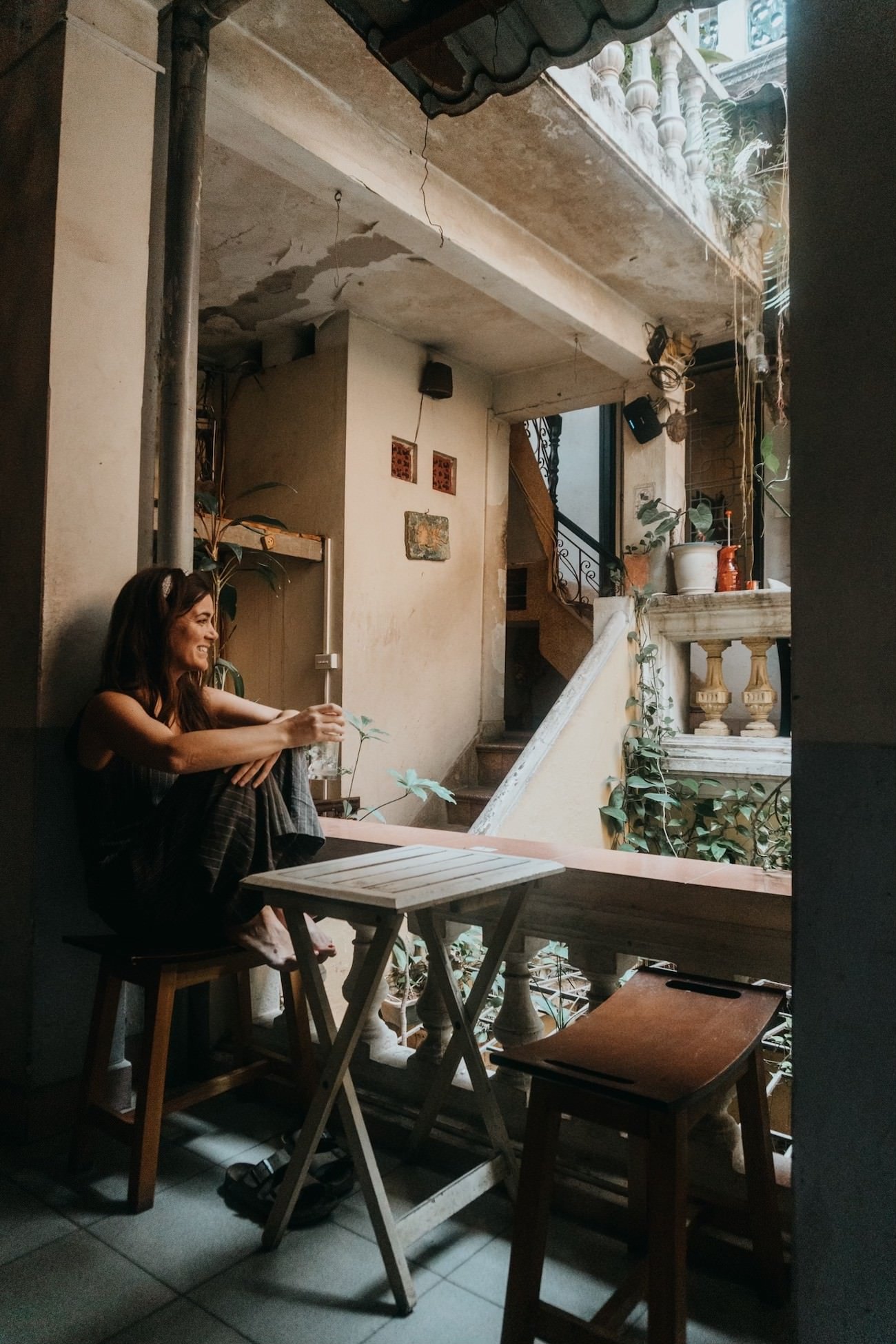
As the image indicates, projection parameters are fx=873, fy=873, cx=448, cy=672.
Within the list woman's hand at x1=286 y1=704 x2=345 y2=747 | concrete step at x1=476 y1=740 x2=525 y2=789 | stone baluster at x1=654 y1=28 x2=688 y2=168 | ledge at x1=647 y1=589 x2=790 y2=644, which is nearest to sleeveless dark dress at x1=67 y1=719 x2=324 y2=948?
woman's hand at x1=286 y1=704 x2=345 y2=747

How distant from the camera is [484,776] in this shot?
7.49 meters

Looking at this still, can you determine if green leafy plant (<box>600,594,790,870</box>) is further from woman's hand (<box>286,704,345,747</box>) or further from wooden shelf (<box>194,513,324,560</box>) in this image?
woman's hand (<box>286,704,345,747</box>)

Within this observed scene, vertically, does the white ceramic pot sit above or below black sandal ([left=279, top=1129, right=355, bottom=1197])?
above

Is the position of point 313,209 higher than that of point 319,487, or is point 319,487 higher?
point 313,209

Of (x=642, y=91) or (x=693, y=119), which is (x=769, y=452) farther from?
(x=693, y=119)

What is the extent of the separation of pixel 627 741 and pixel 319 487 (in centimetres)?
298

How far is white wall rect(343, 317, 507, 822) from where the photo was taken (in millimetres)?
6621

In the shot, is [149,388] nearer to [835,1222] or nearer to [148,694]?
[148,694]

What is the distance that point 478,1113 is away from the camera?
230 cm

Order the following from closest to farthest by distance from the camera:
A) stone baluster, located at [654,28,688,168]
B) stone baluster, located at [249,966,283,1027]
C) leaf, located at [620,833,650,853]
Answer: stone baluster, located at [249,966,283,1027] < stone baluster, located at [654,28,688,168] < leaf, located at [620,833,650,853]

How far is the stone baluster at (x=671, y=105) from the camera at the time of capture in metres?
4.88

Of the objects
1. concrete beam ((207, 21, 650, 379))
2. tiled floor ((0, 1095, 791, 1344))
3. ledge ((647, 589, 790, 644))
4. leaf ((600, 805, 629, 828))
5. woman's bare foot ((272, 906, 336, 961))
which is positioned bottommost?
tiled floor ((0, 1095, 791, 1344))

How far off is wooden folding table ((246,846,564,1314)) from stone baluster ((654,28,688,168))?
4570mm

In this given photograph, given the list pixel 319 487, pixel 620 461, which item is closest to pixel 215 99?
pixel 319 487
